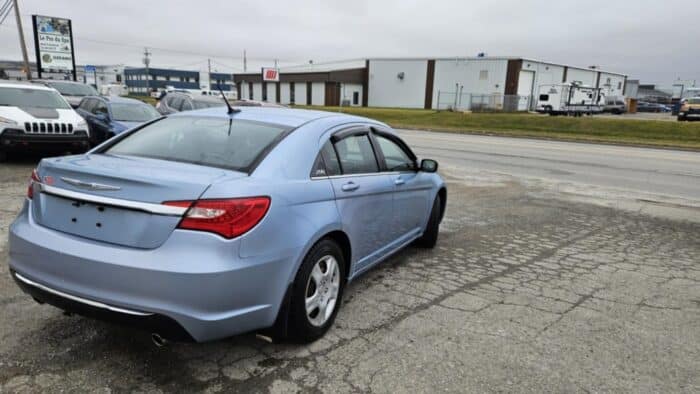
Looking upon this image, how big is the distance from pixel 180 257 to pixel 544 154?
56.3ft

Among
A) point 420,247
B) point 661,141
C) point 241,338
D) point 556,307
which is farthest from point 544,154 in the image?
point 241,338

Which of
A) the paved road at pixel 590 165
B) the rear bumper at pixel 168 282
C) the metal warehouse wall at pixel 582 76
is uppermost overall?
the metal warehouse wall at pixel 582 76

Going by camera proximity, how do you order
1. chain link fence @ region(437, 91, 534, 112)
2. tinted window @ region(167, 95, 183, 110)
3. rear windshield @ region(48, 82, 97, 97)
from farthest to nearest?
1. chain link fence @ region(437, 91, 534, 112)
2. rear windshield @ region(48, 82, 97, 97)
3. tinted window @ region(167, 95, 183, 110)

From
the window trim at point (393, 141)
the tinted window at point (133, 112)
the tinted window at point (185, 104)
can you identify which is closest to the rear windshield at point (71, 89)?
the tinted window at point (185, 104)

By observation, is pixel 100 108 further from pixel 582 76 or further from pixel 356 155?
pixel 582 76

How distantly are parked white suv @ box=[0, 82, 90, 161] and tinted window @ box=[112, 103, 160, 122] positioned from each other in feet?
4.30

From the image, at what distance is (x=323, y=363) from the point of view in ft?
10.8

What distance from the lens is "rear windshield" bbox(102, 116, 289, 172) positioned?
339 cm

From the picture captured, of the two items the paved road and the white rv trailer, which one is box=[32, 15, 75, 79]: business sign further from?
the white rv trailer

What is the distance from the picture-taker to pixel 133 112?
1284cm

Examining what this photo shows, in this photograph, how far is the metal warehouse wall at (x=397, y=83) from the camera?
58375 mm

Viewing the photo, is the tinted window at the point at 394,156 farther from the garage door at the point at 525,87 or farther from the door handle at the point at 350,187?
the garage door at the point at 525,87

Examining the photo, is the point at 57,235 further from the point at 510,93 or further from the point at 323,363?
the point at 510,93

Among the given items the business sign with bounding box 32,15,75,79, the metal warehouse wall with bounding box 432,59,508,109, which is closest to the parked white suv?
the business sign with bounding box 32,15,75,79
